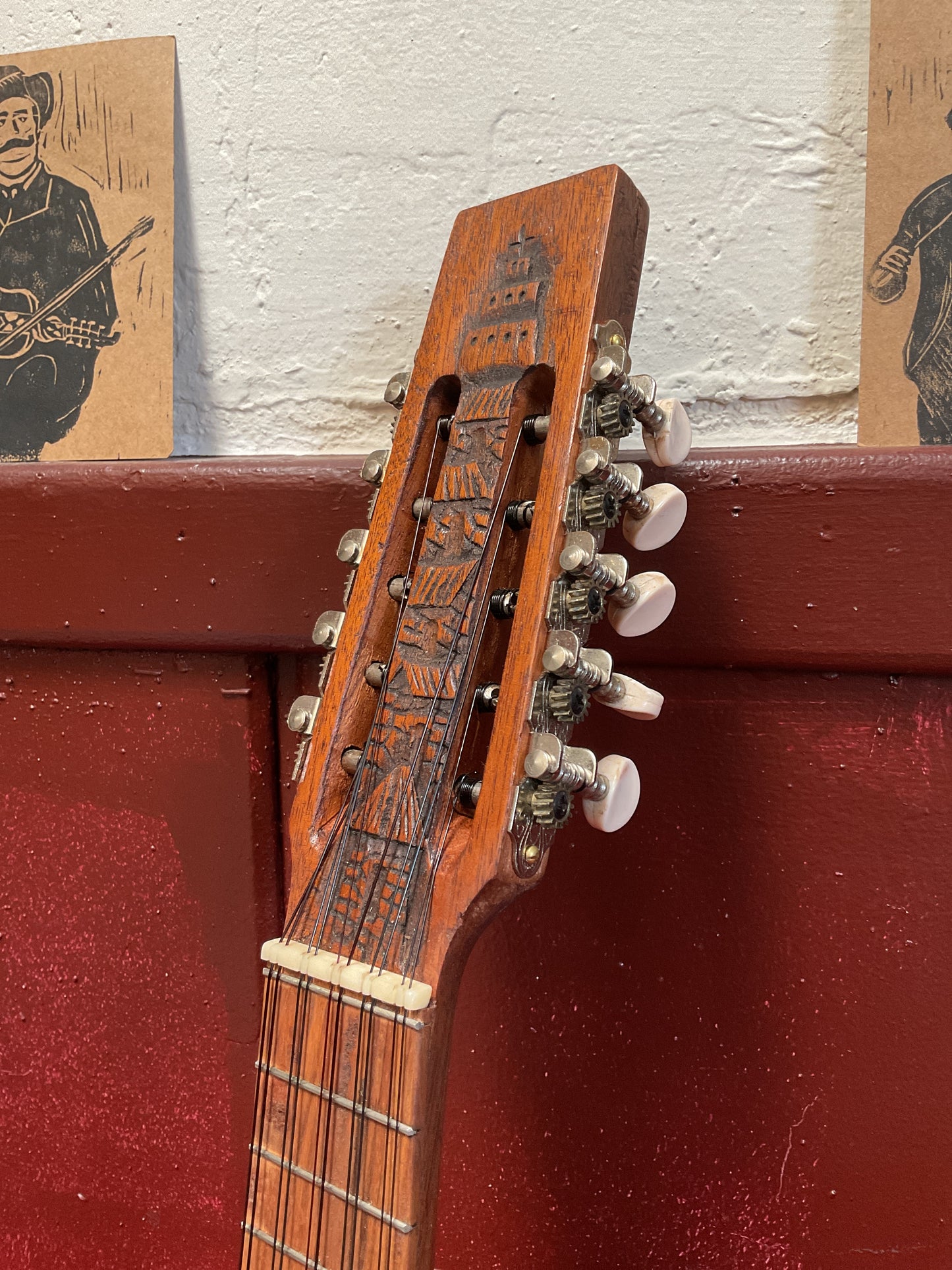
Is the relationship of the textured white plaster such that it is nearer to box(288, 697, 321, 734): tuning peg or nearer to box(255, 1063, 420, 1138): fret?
box(288, 697, 321, 734): tuning peg

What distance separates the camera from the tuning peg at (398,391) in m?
0.56

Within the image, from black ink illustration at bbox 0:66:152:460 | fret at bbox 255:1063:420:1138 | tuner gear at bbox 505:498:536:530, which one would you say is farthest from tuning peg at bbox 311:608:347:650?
black ink illustration at bbox 0:66:152:460

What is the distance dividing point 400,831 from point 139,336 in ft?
1.45

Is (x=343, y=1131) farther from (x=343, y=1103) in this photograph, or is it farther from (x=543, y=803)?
(x=543, y=803)

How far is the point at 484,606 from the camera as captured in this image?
19.0 inches

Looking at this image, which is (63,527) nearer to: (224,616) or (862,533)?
(224,616)

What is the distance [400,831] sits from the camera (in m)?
0.47

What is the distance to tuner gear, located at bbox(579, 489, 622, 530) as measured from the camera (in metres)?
0.46

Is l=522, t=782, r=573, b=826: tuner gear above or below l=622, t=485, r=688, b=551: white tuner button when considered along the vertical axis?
below

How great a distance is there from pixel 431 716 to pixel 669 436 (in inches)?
7.1

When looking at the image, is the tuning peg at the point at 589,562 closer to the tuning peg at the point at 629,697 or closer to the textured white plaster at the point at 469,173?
the tuning peg at the point at 629,697

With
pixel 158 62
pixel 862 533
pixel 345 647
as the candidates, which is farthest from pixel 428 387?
pixel 158 62

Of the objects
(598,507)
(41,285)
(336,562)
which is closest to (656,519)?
(598,507)

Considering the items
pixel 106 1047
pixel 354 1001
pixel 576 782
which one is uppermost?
pixel 576 782
